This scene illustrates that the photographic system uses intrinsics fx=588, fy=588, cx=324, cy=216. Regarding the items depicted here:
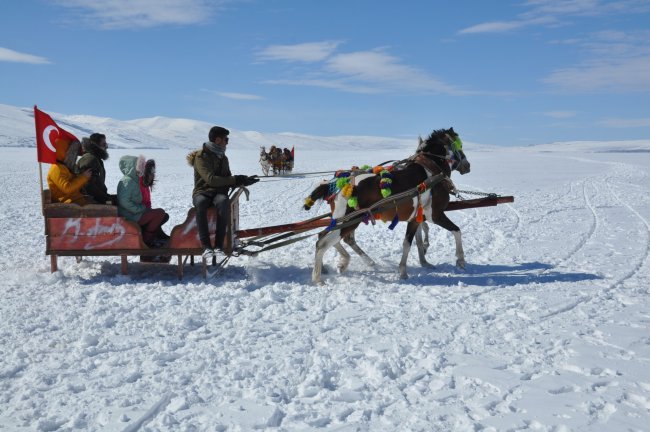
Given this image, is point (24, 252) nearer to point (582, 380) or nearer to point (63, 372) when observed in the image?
point (63, 372)

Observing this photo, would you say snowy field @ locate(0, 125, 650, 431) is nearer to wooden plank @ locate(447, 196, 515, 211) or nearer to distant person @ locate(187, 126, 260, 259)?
distant person @ locate(187, 126, 260, 259)

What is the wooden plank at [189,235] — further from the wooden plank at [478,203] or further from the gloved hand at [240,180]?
the wooden plank at [478,203]

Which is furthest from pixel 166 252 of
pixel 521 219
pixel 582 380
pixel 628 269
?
pixel 521 219

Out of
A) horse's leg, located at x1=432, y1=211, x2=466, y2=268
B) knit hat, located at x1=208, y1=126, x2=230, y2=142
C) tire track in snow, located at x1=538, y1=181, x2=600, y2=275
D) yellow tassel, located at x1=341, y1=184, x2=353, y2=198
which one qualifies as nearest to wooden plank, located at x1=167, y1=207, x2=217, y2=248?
knit hat, located at x1=208, y1=126, x2=230, y2=142

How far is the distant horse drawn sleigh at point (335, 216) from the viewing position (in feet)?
22.0

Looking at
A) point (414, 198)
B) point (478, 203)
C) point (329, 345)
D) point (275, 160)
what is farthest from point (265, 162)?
point (329, 345)

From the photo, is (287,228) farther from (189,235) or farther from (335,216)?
(189,235)

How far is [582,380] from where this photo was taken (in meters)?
4.20

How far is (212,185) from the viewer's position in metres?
6.75

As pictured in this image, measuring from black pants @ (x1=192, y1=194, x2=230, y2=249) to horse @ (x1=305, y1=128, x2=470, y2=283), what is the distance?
3.74 ft

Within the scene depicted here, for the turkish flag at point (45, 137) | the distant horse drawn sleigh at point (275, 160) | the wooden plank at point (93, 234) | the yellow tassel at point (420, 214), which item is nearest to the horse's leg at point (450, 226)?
the yellow tassel at point (420, 214)

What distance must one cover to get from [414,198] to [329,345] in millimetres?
2929

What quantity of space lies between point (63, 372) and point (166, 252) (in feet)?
8.68

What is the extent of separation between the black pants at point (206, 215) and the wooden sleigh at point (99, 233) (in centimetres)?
8
